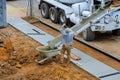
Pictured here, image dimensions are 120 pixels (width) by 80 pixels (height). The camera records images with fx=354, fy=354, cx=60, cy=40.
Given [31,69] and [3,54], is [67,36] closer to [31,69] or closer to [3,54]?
[31,69]

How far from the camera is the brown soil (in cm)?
1405

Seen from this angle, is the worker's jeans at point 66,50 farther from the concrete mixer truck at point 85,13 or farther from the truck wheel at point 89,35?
the truck wheel at point 89,35

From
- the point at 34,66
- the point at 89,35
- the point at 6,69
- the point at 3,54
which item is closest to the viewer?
the point at 6,69

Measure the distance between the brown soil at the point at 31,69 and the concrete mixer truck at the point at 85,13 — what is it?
324 cm

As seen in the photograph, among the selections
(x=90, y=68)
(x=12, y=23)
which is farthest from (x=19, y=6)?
(x=90, y=68)

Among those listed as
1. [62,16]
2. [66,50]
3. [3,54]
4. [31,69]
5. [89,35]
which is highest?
[62,16]

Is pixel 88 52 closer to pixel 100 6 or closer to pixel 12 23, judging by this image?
pixel 100 6

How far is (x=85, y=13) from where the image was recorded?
1881cm

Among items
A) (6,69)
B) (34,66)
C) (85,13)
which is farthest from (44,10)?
(6,69)

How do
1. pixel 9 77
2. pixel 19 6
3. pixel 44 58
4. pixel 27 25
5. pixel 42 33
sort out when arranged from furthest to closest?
pixel 19 6 → pixel 27 25 → pixel 42 33 → pixel 44 58 → pixel 9 77

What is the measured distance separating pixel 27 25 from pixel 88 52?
561 cm

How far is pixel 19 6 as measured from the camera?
2673 centimetres

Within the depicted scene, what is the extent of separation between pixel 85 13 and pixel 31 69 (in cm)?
542

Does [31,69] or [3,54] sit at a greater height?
[3,54]
